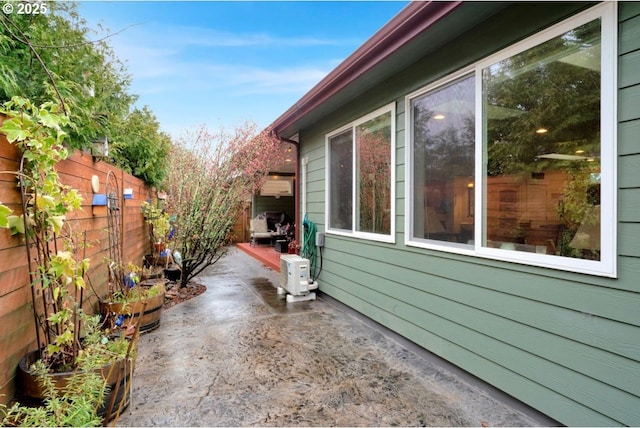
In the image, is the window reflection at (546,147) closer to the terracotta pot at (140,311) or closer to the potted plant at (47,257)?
the potted plant at (47,257)

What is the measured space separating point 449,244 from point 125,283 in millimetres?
3199

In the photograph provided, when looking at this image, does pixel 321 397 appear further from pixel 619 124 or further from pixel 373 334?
pixel 619 124

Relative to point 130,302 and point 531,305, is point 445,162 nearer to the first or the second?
point 531,305

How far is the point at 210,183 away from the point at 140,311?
251 cm

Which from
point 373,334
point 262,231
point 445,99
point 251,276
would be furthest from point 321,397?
point 262,231

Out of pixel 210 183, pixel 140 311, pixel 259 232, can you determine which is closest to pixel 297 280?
pixel 140 311

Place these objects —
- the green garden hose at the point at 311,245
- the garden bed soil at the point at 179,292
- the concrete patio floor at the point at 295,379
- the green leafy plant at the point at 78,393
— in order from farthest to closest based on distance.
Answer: the green garden hose at the point at 311,245, the garden bed soil at the point at 179,292, the concrete patio floor at the point at 295,379, the green leafy plant at the point at 78,393

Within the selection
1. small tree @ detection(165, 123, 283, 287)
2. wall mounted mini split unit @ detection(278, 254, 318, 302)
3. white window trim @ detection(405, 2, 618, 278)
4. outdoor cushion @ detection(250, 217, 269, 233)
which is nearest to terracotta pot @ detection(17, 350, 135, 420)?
white window trim @ detection(405, 2, 618, 278)

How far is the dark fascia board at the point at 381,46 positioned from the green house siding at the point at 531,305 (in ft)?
1.26

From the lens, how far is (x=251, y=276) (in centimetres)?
623

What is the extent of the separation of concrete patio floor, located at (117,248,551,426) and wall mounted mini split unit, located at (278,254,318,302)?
2.08 ft

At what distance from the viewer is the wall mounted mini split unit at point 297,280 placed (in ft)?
14.6

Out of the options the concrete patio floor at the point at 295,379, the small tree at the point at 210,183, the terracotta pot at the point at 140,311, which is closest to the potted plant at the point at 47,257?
the concrete patio floor at the point at 295,379

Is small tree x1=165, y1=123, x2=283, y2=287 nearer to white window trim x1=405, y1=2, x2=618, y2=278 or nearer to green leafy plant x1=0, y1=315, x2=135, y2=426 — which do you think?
green leafy plant x1=0, y1=315, x2=135, y2=426
